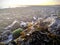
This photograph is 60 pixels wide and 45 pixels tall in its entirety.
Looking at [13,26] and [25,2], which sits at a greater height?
[25,2]

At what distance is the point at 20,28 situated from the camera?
7.03ft

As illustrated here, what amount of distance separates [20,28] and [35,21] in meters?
0.27

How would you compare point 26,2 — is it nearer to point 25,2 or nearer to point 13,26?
point 25,2

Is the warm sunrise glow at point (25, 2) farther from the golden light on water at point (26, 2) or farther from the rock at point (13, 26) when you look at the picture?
the rock at point (13, 26)

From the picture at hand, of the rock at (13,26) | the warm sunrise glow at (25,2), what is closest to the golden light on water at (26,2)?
the warm sunrise glow at (25,2)

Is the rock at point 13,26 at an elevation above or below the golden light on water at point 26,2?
below

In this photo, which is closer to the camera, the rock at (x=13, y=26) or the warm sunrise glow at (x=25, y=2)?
the rock at (x=13, y=26)

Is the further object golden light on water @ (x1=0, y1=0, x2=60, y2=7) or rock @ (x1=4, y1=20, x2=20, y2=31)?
golden light on water @ (x1=0, y1=0, x2=60, y2=7)

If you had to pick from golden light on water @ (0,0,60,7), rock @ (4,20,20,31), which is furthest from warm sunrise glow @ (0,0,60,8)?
rock @ (4,20,20,31)

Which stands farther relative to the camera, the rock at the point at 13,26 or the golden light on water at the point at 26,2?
the golden light on water at the point at 26,2

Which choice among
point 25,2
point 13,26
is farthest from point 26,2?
point 13,26

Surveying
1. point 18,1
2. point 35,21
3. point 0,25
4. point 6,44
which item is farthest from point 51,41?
point 18,1

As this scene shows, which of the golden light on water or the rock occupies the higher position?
the golden light on water

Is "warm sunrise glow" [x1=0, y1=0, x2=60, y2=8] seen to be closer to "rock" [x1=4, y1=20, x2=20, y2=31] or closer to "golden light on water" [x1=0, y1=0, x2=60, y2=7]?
"golden light on water" [x1=0, y1=0, x2=60, y2=7]
